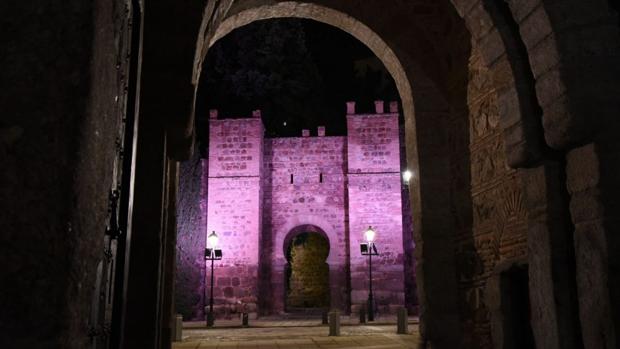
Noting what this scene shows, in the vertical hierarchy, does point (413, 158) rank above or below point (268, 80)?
below

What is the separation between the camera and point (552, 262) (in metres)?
3.26

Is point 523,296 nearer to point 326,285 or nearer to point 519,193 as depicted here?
point 519,193

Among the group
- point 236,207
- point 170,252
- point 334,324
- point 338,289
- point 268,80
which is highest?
point 268,80

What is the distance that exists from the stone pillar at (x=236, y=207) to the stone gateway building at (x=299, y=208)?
4 centimetres

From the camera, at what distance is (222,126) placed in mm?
20312

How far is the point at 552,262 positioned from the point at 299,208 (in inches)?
681

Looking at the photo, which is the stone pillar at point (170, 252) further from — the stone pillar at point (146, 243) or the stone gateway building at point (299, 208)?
the stone gateway building at point (299, 208)

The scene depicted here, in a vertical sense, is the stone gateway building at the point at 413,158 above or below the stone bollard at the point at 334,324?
above

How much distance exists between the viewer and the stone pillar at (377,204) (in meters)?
18.8

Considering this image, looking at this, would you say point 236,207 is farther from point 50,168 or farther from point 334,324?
point 50,168

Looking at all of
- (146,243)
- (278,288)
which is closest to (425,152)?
(146,243)

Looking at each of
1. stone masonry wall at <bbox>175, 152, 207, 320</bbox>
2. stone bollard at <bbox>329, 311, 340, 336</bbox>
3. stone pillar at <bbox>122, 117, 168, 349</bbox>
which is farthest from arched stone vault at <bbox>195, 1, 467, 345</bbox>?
stone masonry wall at <bbox>175, 152, 207, 320</bbox>

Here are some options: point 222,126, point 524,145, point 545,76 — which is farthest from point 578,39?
point 222,126

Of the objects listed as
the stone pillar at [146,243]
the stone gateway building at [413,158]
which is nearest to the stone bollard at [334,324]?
the stone gateway building at [413,158]
